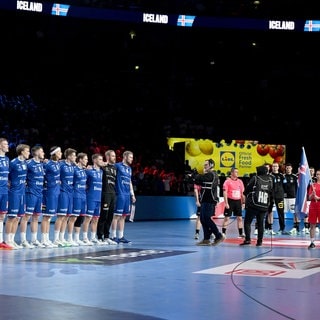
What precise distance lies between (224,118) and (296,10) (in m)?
7.82

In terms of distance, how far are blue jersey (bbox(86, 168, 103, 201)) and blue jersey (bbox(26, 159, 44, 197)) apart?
148 cm

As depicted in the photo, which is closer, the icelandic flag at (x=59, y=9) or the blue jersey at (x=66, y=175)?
the blue jersey at (x=66, y=175)

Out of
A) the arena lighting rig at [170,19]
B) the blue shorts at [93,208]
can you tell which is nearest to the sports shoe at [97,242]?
the blue shorts at [93,208]

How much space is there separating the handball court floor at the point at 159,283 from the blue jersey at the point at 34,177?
1412mm

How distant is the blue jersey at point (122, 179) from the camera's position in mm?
17203

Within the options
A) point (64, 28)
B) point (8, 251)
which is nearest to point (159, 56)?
point (64, 28)

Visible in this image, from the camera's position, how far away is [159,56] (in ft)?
140

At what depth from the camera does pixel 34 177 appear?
1551 centimetres

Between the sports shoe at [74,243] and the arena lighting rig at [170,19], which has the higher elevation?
the arena lighting rig at [170,19]

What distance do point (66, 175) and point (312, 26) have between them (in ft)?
86.3

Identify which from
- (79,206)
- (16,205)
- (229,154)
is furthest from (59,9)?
(16,205)

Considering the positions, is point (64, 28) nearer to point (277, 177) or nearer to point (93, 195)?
point (277, 177)

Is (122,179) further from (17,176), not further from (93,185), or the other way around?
(17,176)

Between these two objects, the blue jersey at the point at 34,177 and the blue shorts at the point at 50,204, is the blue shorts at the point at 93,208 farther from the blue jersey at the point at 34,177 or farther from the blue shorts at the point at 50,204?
the blue jersey at the point at 34,177
